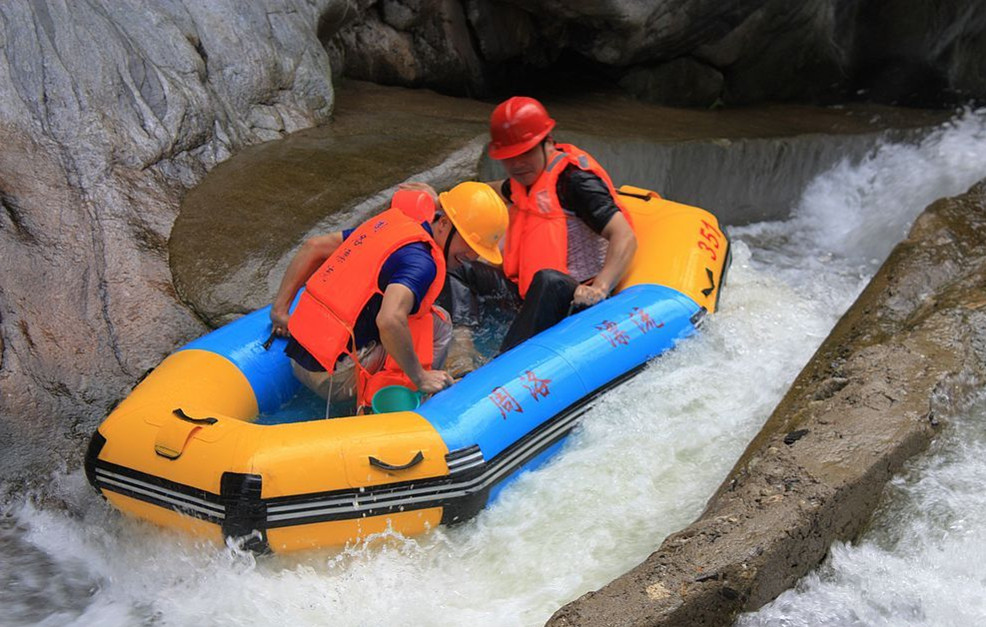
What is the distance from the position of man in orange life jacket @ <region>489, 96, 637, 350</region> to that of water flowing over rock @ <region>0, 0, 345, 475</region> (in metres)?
1.54

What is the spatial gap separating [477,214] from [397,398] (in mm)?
777

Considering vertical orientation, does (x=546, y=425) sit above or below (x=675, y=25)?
below

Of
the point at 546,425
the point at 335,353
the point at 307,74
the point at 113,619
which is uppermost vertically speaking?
the point at 307,74

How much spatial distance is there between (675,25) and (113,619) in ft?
20.9

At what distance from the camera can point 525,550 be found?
3.25m

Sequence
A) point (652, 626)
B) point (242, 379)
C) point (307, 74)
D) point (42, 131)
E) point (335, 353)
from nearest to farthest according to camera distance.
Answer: point (652, 626) → point (335, 353) → point (242, 379) → point (42, 131) → point (307, 74)

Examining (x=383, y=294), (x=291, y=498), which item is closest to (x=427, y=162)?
(x=383, y=294)

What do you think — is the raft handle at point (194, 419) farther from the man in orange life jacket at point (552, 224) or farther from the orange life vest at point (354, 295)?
the man in orange life jacket at point (552, 224)

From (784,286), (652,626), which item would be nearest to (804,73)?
(784,286)

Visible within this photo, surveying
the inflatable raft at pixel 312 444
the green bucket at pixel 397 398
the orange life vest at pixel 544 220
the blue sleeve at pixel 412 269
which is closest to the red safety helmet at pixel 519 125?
the orange life vest at pixel 544 220

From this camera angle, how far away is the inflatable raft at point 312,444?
310 centimetres

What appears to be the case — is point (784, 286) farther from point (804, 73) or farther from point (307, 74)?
point (804, 73)

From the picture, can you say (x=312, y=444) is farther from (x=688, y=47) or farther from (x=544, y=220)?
(x=688, y=47)

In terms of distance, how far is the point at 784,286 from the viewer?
213 inches
